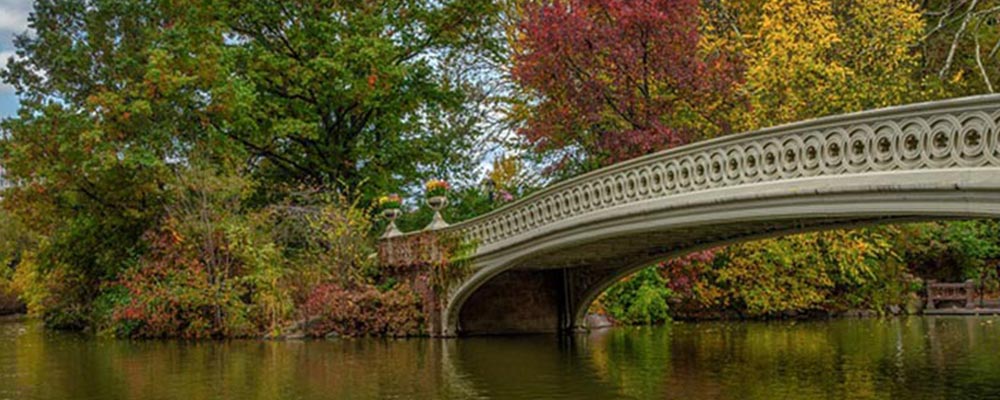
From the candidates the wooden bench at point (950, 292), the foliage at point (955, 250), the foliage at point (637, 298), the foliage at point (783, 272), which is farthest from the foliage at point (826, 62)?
the wooden bench at point (950, 292)

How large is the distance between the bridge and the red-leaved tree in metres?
3.83

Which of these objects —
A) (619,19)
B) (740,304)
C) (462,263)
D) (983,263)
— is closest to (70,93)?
(462,263)

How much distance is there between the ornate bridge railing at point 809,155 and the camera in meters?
8.52

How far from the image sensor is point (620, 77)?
21656 mm

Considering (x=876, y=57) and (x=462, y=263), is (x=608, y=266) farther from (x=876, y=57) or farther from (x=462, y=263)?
(x=876, y=57)

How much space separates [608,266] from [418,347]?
4.29m

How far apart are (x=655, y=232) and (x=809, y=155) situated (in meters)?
3.76

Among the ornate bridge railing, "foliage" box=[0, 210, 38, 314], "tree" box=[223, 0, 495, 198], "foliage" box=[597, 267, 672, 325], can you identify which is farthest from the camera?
"foliage" box=[0, 210, 38, 314]

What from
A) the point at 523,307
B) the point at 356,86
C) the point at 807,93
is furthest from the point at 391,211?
the point at 807,93

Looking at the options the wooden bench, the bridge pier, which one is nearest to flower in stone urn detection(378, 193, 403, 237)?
the bridge pier

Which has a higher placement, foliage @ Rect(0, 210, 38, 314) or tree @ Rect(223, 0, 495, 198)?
tree @ Rect(223, 0, 495, 198)

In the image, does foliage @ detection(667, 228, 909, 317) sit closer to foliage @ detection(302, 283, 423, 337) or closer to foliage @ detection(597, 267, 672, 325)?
foliage @ detection(597, 267, 672, 325)

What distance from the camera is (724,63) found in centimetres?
2252

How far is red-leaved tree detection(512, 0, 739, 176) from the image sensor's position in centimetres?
2105
